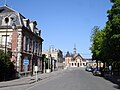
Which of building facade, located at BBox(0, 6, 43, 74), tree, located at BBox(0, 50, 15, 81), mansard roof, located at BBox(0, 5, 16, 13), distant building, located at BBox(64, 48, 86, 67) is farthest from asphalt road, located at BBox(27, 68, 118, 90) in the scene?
distant building, located at BBox(64, 48, 86, 67)

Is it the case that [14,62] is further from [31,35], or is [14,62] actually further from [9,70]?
[31,35]

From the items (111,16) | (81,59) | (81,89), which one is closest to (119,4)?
(111,16)

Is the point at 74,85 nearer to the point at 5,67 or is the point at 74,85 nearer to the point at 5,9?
the point at 5,67

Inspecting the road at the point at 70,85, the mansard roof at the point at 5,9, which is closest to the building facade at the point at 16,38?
the mansard roof at the point at 5,9

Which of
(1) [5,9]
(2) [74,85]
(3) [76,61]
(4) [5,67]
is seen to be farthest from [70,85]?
(3) [76,61]

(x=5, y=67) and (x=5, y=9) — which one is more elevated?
(x=5, y=9)

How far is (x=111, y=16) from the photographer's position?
34.8 m

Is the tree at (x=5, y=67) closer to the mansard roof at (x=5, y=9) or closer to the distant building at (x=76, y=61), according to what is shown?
the mansard roof at (x=5, y=9)

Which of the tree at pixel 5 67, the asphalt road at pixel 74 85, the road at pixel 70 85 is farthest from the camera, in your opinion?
the tree at pixel 5 67

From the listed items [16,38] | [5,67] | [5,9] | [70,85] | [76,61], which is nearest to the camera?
[70,85]

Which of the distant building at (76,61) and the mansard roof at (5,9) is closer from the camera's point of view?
the mansard roof at (5,9)

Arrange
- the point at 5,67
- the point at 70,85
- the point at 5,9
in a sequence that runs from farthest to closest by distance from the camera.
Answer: the point at 5,9, the point at 5,67, the point at 70,85

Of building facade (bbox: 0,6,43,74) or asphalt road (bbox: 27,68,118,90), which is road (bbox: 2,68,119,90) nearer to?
asphalt road (bbox: 27,68,118,90)

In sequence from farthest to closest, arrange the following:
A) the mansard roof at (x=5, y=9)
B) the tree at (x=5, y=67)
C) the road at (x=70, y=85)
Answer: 1. the mansard roof at (x=5, y=9)
2. the tree at (x=5, y=67)
3. the road at (x=70, y=85)
